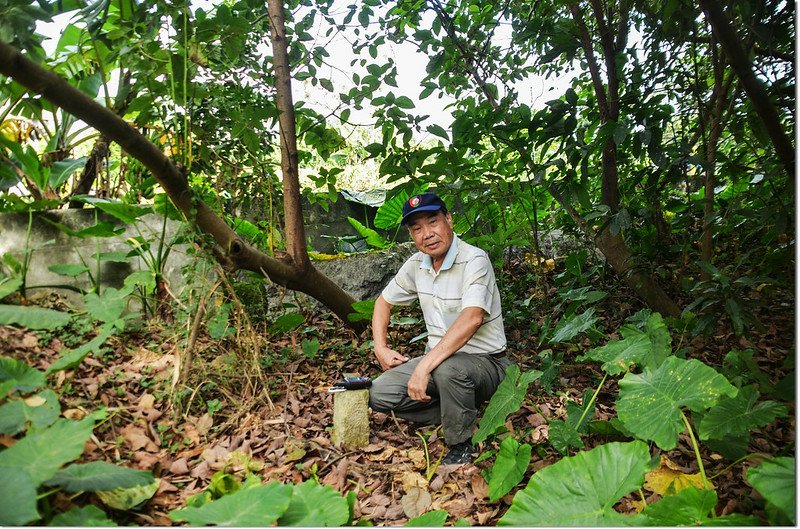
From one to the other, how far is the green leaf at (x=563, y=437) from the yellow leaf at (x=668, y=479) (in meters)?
0.22

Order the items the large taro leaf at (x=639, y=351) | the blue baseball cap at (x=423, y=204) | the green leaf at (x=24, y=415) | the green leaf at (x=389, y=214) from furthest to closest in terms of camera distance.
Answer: the green leaf at (x=389, y=214) → the blue baseball cap at (x=423, y=204) → the large taro leaf at (x=639, y=351) → the green leaf at (x=24, y=415)

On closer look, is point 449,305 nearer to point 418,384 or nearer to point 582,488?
point 418,384

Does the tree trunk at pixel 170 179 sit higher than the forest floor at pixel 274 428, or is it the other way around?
the tree trunk at pixel 170 179

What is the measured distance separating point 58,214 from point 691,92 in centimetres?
314

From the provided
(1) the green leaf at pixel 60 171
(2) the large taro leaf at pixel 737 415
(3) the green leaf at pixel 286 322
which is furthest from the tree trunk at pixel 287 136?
(2) the large taro leaf at pixel 737 415

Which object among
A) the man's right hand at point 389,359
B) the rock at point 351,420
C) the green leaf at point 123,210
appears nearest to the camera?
the rock at point 351,420

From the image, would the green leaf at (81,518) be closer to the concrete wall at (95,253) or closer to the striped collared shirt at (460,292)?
the concrete wall at (95,253)

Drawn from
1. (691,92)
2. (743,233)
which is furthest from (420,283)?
(743,233)

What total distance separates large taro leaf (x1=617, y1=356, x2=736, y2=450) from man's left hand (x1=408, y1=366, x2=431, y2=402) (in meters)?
0.80

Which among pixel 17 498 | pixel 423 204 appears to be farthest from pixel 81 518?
pixel 423 204

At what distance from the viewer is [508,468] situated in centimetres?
151

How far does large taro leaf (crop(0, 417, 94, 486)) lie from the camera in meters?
1.00

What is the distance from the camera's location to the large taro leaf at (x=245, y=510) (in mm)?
1010

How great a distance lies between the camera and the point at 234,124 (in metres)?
2.29
